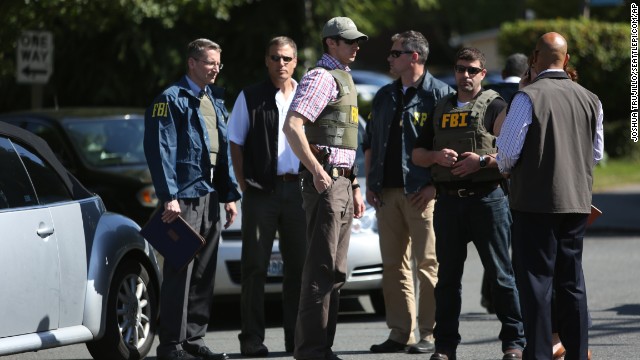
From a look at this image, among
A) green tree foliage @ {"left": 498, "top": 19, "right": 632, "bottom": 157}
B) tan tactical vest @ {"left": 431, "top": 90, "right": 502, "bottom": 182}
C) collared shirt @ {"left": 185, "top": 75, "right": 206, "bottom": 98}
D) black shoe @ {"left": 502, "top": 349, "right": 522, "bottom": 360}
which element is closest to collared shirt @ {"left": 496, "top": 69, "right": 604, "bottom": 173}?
tan tactical vest @ {"left": 431, "top": 90, "right": 502, "bottom": 182}

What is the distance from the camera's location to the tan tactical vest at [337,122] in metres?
7.10

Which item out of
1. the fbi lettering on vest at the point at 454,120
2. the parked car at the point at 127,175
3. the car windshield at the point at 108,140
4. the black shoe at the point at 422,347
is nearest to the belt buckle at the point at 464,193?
the fbi lettering on vest at the point at 454,120

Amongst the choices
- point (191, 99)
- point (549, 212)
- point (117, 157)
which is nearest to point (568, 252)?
point (549, 212)

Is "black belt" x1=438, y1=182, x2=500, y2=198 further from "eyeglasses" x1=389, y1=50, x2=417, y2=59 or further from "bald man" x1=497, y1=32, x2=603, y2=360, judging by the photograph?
"eyeglasses" x1=389, y1=50, x2=417, y2=59

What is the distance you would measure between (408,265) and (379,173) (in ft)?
2.24

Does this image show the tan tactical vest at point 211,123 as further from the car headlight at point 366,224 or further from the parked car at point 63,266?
the car headlight at point 366,224

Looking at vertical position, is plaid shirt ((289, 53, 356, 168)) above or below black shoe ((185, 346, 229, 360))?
above

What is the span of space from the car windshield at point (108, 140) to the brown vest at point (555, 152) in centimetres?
554

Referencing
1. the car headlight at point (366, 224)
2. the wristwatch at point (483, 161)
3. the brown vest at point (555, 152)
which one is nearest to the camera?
the brown vest at point (555, 152)

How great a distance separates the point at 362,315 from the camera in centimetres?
1051

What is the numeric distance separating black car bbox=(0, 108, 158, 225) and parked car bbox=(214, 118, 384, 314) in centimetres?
121

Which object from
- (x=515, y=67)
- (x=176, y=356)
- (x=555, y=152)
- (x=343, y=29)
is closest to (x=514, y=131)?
(x=555, y=152)

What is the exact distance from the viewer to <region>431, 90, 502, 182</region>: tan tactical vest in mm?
7543

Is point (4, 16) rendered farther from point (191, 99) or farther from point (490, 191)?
point (490, 191)
